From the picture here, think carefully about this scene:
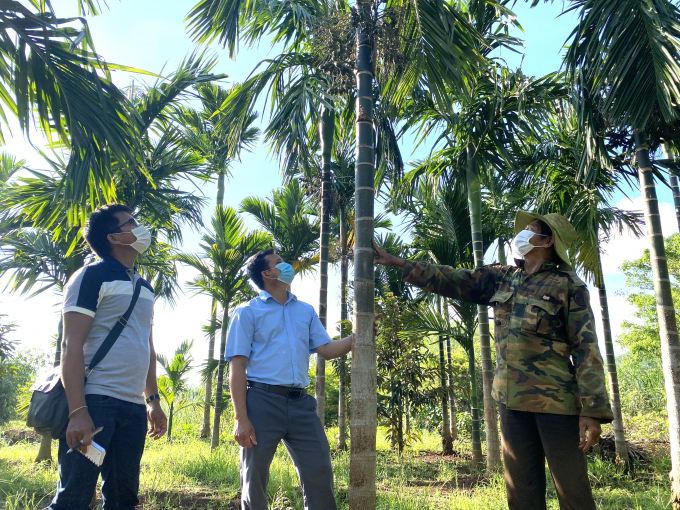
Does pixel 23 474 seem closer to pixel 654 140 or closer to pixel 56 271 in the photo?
pixel 56 271

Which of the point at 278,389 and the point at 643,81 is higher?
the point at 643,81

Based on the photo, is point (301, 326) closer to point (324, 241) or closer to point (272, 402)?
point (272, 402)

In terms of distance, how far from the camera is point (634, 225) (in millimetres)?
7922

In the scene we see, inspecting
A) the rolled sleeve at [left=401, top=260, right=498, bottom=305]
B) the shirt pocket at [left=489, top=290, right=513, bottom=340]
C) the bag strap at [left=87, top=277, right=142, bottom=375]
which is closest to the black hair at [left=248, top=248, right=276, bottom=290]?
the bag strap at [left=87, top=277, right=142, bottom=375]

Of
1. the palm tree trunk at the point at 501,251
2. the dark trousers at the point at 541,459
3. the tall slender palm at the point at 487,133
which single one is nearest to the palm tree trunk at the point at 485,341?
the tall slender palm at the point at 487,133

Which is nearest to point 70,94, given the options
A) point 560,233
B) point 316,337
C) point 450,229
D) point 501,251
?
point 316,337

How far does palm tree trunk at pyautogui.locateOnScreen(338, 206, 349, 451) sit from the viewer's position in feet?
31.2

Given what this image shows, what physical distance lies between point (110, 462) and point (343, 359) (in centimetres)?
734

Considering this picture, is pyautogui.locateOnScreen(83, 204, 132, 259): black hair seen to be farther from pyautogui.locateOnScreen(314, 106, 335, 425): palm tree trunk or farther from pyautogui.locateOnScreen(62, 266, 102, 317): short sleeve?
pyautogui.locateOnScreen(314, 106, 335, 425): palm tree trunk

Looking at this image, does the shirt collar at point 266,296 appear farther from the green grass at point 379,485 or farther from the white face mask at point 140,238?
the green grass at point 379,485

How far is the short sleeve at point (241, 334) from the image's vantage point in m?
2.89

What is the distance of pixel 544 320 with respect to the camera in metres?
2.58

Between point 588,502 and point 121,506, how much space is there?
230cm

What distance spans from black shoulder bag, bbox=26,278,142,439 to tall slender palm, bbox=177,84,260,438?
3.02m
